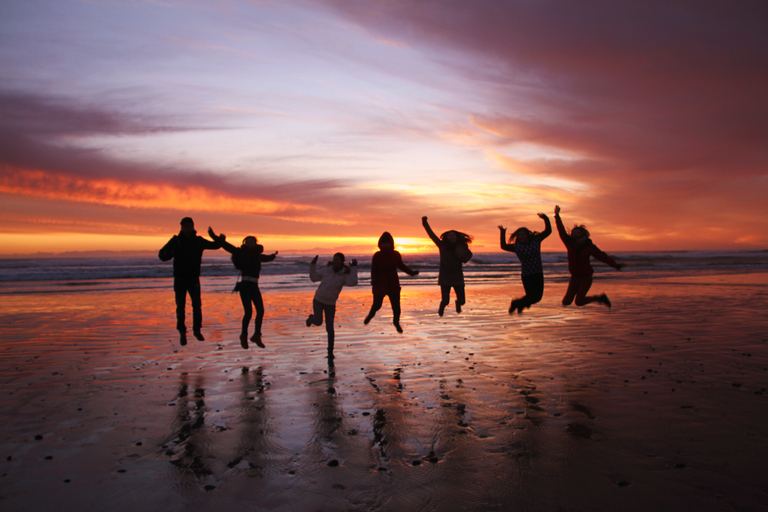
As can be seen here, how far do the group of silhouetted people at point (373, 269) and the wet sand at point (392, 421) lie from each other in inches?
35.2

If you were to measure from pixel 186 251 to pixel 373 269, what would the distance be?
438cm

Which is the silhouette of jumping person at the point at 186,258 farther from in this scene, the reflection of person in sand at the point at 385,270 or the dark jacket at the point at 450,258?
the dark jacket at the point at 450,258

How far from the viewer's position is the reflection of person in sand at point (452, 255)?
1268 cm

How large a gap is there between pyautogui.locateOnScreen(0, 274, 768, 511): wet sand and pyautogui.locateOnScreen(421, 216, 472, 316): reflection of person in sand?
139cm

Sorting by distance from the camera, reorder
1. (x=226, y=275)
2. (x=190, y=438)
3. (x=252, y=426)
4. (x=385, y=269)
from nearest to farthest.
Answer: (x=190, y=438), (x=252, y=426), (x=385, y=269), (x=226, y=275)

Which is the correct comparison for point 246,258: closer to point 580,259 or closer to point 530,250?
point 530,250

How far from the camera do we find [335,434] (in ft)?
19.7

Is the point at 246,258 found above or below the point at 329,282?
above

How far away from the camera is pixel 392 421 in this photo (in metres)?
6.46

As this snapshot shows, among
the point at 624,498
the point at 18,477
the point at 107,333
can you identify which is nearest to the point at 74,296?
the point at 107,333

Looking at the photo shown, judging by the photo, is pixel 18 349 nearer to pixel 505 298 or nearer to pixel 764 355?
pixel 764 355

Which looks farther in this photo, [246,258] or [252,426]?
[246,258]

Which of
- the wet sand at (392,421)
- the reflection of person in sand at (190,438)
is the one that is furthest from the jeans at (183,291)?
the reflection of person in sand at (190,438)

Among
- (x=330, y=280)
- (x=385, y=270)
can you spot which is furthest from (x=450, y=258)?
(x=330, y=280)
